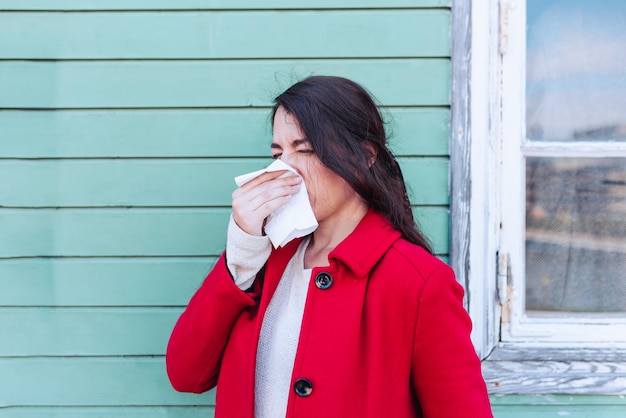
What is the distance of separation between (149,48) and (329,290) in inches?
45.1

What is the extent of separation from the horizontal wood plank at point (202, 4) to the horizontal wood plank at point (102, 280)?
877 mm

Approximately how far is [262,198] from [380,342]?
44 centimetres

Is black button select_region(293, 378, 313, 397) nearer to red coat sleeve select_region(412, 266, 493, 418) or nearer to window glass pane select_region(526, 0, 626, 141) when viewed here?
red coat sleeve select_region(412, 266, 493, 418)

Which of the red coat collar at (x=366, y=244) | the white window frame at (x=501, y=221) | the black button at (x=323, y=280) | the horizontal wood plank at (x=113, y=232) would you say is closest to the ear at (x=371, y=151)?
the red coat collar at (x=366, y=244)

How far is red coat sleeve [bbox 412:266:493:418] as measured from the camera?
50.5 inches

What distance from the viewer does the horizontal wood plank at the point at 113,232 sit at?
1.99m

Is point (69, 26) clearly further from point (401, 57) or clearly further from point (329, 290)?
point (329, 290)

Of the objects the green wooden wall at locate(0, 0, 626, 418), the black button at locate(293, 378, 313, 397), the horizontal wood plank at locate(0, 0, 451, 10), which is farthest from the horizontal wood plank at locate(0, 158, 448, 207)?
the black button at locate(293, 378, 313, 397)

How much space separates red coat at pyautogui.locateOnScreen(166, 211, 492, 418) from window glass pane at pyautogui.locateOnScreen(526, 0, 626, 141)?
0.93 m

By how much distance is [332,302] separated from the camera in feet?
4.40

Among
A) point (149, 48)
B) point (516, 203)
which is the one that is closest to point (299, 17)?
point (149, 48)

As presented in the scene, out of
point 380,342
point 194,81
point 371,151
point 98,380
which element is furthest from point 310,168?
point 98,380

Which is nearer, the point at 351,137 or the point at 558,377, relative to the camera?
the point at 351,137

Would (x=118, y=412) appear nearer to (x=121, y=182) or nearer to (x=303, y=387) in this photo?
(x=121, y=182)
